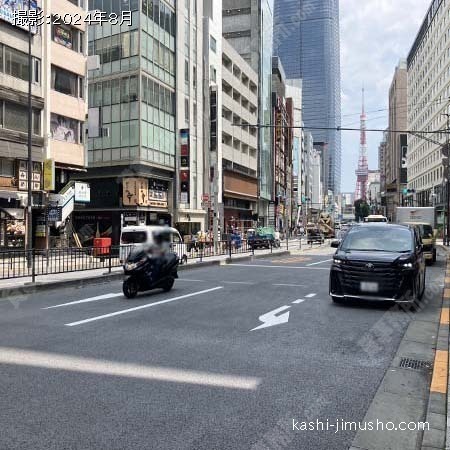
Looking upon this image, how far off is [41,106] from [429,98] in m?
75.8

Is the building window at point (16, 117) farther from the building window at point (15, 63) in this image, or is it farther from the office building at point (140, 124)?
the office building at point (140, 124)

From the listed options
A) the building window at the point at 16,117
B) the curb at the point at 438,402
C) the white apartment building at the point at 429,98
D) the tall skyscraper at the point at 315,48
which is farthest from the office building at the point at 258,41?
the curb at the point at 438,402

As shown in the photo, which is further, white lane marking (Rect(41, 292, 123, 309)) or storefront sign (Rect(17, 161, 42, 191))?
storefront sign (Rect(17, 161, 42, 191))

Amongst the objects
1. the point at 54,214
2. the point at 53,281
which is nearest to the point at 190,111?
the point at 54,214

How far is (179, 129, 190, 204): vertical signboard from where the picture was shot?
42844 mm

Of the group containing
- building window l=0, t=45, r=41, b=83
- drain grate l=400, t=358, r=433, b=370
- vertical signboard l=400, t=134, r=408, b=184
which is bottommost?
drain grate l=400, t=358, r=433, b=370

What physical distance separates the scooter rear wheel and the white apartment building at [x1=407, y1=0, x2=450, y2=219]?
62011 mm

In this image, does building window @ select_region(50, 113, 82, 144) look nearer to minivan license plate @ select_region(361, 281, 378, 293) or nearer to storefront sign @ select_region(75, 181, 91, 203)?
storefront sign @ select_region(75, 181, 91, 203)

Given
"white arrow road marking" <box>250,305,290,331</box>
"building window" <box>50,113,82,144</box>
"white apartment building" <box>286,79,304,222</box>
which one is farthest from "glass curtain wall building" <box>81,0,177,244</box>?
"white apartment building" <box>286,79,304,222</box>

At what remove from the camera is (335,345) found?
7.31 meters

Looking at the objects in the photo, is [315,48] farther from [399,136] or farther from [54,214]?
[399,136]

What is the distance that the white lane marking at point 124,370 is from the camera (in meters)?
5.46

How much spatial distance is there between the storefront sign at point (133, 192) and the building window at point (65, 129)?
20.9 ft

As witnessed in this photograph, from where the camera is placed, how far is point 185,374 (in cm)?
573
